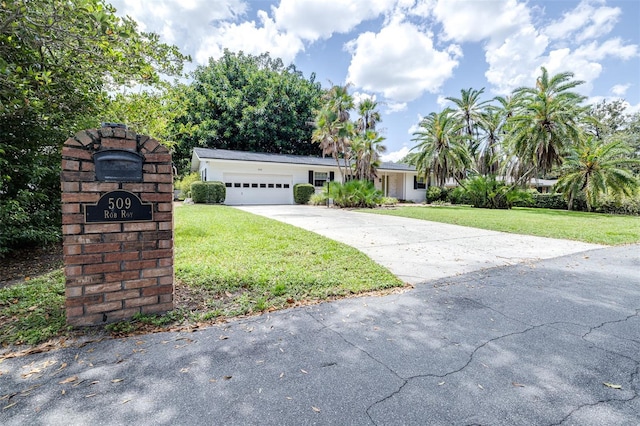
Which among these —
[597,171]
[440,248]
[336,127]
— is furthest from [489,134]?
[440,248]

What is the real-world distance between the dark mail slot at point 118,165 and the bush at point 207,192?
50.7 feet

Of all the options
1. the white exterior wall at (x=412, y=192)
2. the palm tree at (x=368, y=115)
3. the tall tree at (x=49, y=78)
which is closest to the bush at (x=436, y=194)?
the white exterior wall at (x=412, y=192)

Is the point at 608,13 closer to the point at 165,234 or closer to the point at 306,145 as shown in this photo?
the point at 165,234

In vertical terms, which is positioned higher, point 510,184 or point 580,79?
point 580,79

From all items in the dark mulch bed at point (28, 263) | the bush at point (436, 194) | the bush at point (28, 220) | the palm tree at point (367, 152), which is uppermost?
the palm tree at point (367, 152)

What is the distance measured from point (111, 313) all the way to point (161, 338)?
58 centimetres

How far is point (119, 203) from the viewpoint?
8.56ft

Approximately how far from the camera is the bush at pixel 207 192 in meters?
17.3

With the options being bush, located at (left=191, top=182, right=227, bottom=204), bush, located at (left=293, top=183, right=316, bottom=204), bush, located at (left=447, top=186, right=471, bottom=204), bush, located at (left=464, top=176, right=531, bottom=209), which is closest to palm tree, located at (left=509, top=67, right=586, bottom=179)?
bush, located at (left=464, top=176, right=531, bottom=209)

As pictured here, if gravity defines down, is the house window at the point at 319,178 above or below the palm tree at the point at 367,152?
below

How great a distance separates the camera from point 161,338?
2.45m

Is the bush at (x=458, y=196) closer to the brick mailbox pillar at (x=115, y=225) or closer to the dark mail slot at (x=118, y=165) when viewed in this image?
the brick mailbox pillar at (x=115, y=225)

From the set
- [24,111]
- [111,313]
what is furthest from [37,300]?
[24,111]

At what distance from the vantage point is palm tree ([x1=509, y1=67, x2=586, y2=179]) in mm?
16547
